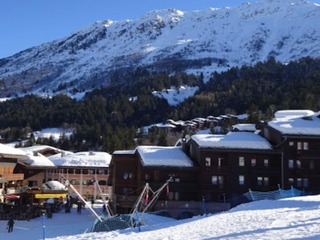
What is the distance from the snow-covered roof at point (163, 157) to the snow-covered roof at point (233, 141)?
2467 millimetres

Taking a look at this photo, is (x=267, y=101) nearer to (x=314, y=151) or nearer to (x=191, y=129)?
(x=191, y=129)

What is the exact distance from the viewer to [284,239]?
17469 mm

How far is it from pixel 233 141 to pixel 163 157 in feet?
25.6

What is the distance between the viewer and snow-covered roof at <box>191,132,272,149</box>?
2103 inches

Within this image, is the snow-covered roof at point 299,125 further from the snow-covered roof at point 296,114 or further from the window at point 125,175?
the window at point 125,175

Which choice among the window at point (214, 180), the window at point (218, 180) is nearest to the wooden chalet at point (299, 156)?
the window at point (218, 180)

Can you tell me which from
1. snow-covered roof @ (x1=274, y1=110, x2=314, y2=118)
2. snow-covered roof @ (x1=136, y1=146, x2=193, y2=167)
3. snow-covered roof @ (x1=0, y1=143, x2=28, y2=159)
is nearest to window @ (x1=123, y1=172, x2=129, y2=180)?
snow-covered roof @ (x1=136, y1=146, x2=193, y2=167)

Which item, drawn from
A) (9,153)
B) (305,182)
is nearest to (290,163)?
(305,182)

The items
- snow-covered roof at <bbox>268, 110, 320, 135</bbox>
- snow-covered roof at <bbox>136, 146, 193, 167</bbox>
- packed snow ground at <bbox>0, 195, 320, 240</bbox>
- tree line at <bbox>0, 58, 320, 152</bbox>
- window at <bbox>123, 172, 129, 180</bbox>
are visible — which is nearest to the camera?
packed snow ground at <bbox>0, 195, 320, 240</bbox>

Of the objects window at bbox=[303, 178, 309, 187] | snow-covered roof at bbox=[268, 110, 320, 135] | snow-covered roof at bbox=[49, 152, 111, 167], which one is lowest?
snow-covered roof at bbox=[49, 152, 111, 167]

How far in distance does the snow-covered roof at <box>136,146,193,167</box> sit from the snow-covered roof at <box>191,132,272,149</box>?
→ 2.47 metres

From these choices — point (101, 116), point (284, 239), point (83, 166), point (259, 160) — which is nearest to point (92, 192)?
point (83, 166)

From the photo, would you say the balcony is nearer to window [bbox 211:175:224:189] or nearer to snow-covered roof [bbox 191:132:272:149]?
snow-covered roof [bbox 191:132:272:149]

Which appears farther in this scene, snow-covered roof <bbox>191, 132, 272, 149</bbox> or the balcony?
the balcony
